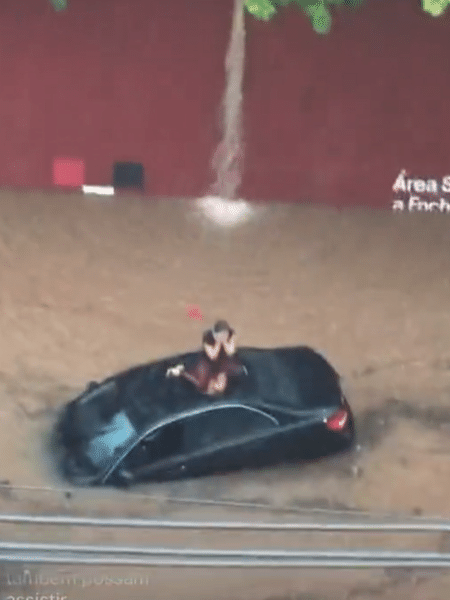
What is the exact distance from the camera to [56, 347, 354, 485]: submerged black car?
894 cm

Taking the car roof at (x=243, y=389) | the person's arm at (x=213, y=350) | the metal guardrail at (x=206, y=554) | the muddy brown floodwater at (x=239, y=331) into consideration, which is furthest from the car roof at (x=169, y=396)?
the metal guardrail at (x=206, y=554)

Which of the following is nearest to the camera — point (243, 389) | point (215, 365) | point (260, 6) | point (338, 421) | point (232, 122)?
point (260, 6)

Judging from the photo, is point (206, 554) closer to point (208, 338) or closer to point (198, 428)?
point (198, 428)

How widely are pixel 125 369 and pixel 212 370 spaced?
0.87 metres

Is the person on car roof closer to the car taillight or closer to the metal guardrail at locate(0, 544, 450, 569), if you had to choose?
the car taillight

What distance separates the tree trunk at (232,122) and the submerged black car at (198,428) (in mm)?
2451

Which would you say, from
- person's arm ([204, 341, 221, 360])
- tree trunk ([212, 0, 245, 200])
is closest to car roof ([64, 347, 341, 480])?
person's arm ([204, 341, 221, 360])

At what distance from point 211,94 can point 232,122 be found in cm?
34

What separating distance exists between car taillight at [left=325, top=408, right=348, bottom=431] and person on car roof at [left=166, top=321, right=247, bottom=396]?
80cm

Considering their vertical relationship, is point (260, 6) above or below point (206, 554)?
above

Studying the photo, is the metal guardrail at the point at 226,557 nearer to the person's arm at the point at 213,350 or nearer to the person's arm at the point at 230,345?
the person's arm at the point at 213,350

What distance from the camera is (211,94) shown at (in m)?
11.0

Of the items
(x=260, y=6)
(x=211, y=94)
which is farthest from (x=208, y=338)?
(x=260, y=6)

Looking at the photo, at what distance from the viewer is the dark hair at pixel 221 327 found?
1019 cm
